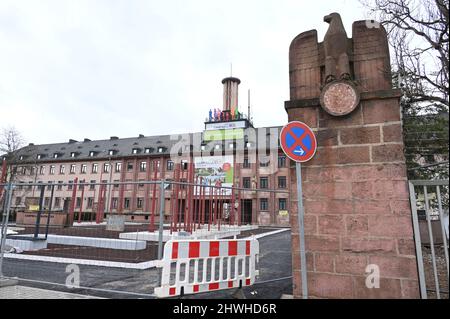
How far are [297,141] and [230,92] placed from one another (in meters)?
49.2

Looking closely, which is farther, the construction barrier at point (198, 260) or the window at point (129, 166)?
the window at point (129, 166)

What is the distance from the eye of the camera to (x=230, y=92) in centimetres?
5147

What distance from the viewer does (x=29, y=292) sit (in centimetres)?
513

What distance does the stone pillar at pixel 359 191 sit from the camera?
3646mm

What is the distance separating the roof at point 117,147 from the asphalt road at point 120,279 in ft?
112

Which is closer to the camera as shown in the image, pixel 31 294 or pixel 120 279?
pixel 31 294

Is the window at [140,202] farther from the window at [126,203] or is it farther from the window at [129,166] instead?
the window at [129,166]

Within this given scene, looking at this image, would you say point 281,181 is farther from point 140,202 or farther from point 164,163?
point 140,202

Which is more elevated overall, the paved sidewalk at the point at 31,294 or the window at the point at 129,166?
the window at the point at 129,166

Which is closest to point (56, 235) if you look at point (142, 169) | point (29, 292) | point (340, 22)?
point (29, 292)

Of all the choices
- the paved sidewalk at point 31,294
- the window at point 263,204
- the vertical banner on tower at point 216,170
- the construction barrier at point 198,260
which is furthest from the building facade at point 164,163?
the construction barrier at point 198,260

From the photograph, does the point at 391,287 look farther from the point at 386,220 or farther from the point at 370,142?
the point at 370,142

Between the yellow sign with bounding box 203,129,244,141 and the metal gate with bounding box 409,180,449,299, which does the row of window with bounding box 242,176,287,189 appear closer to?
the yellow sign with bounding box 203,129,244,141

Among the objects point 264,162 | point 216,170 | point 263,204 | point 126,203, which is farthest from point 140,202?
point 264,162
